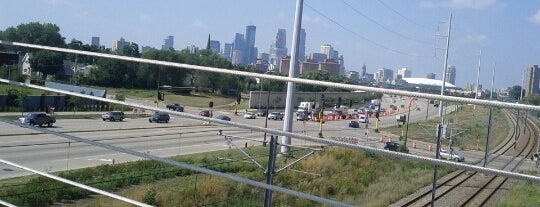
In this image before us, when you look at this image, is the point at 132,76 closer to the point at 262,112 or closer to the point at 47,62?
the point at 47,62

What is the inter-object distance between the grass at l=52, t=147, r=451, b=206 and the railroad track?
0.35m

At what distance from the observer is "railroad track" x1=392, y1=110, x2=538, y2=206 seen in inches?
228

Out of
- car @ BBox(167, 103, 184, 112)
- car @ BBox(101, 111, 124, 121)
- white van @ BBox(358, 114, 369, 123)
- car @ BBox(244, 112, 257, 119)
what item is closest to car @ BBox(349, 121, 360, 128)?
white van @ BBox(358, 114, 369, 123)

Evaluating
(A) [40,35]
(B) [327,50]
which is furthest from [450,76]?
(A) [40,35]

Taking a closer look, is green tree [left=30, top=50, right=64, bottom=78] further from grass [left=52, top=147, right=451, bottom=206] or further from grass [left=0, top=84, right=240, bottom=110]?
grass [left=52, top=147, right=451, bottom=206]

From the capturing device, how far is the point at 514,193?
6629 millimetres

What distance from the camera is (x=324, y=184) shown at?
21.6ft

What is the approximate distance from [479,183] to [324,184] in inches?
89.7

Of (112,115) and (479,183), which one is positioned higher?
(112,115)

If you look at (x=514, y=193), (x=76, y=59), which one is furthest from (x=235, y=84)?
(x=514, y=193)

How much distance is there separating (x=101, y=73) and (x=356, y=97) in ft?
5.64

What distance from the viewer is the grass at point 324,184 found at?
4898 mm

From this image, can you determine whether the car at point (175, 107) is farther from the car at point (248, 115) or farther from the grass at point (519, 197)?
the grass at point (519, 197)

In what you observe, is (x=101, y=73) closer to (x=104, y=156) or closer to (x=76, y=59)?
(x=76, y=59)
